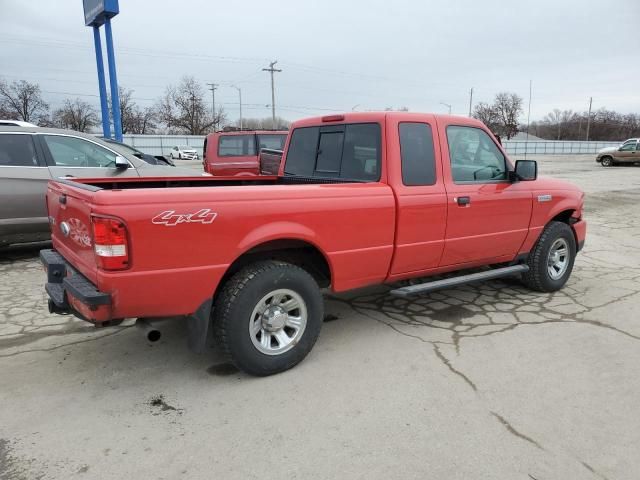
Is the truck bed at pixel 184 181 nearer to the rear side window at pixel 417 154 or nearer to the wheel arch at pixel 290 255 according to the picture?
the rear side window at pixel 417 154

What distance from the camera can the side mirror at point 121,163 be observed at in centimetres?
658

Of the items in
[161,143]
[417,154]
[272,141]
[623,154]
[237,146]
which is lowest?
[623,154]

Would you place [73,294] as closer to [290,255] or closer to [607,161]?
[290,255]

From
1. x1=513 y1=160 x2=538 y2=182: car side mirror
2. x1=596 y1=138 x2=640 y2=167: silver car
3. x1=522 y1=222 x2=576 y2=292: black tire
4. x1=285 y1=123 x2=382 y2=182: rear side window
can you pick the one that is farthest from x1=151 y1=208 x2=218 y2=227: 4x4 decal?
x1=596 y1=138 x2=640 y2=167: silver car

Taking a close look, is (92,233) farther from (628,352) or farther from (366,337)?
(628,352)

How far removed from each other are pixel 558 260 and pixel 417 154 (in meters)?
2.49

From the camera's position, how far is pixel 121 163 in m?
6.58

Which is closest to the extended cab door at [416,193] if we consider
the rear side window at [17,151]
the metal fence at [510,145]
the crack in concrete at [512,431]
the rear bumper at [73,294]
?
the crack in concrete at [512,431]

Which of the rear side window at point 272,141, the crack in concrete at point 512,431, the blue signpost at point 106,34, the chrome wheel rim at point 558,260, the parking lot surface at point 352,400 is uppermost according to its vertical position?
the blue signpost at point 106,34

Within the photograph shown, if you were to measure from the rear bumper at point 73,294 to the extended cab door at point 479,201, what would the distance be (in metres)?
2.79

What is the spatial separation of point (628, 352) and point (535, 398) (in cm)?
125

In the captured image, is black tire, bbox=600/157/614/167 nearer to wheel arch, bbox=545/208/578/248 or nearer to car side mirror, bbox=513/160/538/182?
wheel arch, bbox=545/208/578/248

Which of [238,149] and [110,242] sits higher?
[238,149]

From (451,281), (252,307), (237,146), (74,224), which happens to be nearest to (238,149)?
(237,146)
